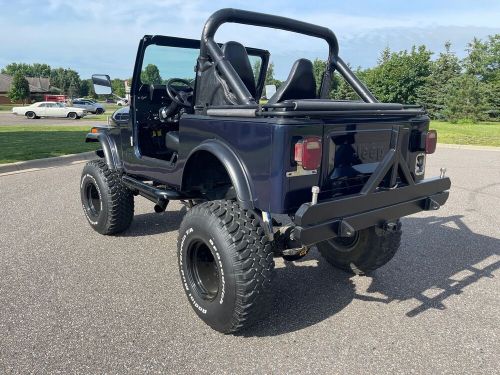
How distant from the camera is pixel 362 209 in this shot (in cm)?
266

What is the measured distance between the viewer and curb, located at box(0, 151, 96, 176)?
8.52m

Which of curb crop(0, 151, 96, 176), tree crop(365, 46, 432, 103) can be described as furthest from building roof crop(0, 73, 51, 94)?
curb crop(0, 151, 96, 176)

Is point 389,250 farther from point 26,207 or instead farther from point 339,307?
point 26,207

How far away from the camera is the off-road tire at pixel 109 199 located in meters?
4.43

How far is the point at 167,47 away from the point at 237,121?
216 cm

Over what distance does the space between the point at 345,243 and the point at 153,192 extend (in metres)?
1.79

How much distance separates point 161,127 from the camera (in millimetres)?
4461

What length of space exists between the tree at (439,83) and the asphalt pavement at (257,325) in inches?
1077

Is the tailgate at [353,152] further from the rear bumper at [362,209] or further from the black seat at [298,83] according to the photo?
the black seat at [298,83]

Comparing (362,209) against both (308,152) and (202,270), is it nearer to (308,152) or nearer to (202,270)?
(308,152)

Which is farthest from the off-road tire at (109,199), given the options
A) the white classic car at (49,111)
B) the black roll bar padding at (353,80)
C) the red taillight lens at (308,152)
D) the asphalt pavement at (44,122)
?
the white classic car at (49,111)

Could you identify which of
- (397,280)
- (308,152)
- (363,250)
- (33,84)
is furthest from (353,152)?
(33,84)

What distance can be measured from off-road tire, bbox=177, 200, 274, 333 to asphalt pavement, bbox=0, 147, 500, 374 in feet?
0.63

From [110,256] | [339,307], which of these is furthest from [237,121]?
[110,256]
